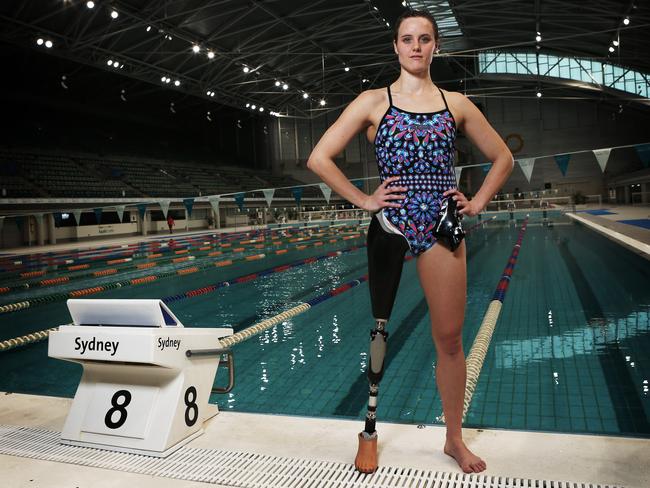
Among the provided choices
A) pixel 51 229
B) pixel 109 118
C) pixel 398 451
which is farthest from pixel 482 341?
pixel 109 118

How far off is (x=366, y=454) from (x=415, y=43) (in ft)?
4.54

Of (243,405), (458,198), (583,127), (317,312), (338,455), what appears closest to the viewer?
(458,198)

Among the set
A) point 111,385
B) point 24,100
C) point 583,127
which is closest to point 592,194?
point 583,127

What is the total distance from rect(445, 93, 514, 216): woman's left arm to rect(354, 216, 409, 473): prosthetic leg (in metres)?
0.29

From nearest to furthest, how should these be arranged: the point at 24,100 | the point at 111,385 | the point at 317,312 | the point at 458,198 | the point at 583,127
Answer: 1. the point at 458,198
2. the point at 111,385
3. the point at 317,312
4. the point at 24,100
5. the point at 583,127

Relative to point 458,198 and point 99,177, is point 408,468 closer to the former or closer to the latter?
point 458,198

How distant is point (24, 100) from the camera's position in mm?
23188

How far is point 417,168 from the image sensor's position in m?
1.74

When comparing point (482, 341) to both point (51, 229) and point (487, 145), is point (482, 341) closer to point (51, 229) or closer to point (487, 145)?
point (487, 145)

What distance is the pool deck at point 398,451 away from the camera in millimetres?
1743

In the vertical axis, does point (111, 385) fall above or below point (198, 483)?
above

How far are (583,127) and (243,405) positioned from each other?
34976 millimetres

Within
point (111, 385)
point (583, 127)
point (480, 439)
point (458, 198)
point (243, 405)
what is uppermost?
point (583, 127)

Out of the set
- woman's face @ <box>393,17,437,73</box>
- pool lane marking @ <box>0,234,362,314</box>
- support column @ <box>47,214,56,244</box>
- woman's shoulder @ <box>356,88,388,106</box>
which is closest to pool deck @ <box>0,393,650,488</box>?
woman's shoulder @ <box>356,88,388,106</box>
